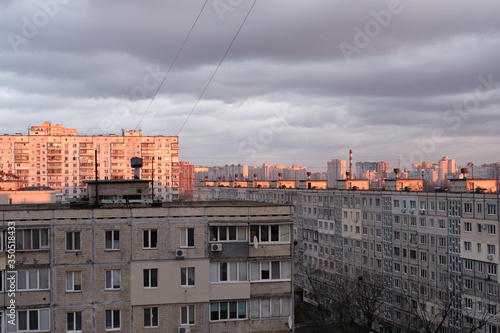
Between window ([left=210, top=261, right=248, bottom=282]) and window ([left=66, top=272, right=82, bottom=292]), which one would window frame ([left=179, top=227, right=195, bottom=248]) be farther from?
window ([left=66, top=272, right=82, bottom=292])

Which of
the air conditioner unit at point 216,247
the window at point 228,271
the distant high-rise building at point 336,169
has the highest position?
the distant high-rise building at point 336,169

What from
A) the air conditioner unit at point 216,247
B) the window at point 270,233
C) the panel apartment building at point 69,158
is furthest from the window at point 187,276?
the panel apartment building at point 69,158

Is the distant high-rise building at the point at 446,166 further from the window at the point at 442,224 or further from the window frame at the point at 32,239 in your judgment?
the window frame at the point at 32,239

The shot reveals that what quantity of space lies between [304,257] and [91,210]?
4805cm

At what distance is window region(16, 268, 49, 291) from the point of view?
55.4 ft

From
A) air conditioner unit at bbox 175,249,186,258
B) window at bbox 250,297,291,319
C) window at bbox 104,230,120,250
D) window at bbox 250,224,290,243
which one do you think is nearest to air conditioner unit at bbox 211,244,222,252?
air conditioner unit at bbox 175,249,186,258

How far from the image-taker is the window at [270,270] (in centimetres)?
1836

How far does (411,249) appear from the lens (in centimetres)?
4419

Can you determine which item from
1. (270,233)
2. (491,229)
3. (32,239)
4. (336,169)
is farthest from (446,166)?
(32,239)

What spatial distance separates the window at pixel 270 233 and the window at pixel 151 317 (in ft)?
13.9

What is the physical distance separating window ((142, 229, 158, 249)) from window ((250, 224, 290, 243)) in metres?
3.49

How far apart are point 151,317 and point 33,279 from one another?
166 inches

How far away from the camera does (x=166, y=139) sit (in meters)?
125

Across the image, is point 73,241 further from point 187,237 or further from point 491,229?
point 491,229
